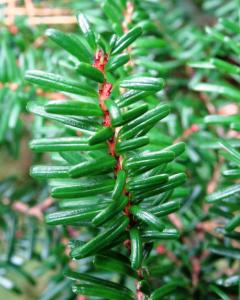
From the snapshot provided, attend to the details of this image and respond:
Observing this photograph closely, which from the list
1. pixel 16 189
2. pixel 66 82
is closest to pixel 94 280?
pixel 66 82

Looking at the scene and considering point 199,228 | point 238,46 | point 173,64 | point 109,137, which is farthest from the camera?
point 173,64

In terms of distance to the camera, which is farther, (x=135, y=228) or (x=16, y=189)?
(x=16, y=189)

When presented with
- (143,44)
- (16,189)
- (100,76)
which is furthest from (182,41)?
(100,76)

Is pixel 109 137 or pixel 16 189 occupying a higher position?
pixel 109 137

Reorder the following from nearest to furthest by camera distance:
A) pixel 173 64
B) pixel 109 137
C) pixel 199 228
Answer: pixel 109 137 → pixel 199 228 → pixel 173 64

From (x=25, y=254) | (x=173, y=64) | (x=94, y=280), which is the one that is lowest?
(x=25, y=254)

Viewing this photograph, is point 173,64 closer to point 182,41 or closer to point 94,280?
point 182,41
